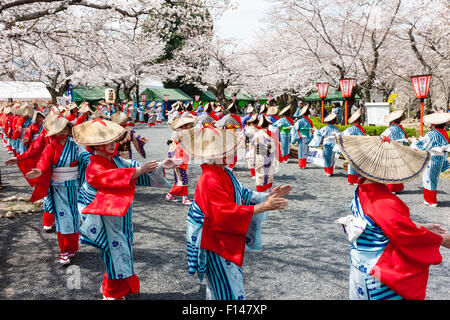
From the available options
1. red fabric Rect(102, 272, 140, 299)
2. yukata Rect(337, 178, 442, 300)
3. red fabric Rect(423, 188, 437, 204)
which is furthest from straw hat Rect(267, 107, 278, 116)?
yukata Rect(337, 178, 442, 300)

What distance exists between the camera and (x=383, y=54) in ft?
58.9

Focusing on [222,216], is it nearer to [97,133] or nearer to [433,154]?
[97,133]

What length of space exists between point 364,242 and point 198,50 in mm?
27651

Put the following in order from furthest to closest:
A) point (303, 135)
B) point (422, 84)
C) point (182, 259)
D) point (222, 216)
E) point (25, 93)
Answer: point (25, 93) → point (303, 135) → point (422, 84) → point (182, 259) → point (222, 216)

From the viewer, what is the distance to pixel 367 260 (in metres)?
2.39

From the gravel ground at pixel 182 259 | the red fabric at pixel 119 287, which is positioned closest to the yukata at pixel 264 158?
the gravel ground at pixel 182 259

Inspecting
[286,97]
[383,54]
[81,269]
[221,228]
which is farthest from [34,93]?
[221,228]

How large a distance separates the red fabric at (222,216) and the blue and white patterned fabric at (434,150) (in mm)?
5283

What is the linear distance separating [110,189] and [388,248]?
7.44 ft

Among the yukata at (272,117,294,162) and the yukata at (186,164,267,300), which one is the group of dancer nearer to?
the yukata at (186,164,267,300)

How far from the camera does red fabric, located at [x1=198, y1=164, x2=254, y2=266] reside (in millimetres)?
2480

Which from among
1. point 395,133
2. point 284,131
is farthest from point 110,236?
point 284,131

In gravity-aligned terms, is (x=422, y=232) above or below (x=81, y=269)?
above
